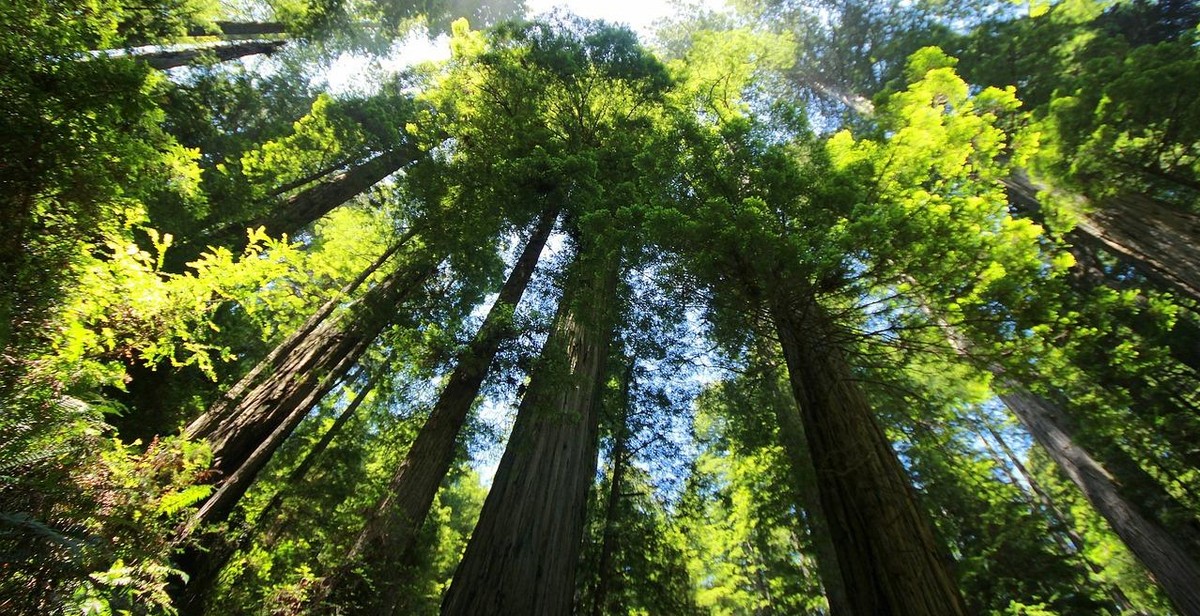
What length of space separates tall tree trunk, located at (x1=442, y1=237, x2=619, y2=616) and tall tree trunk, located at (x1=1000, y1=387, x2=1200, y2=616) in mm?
5538

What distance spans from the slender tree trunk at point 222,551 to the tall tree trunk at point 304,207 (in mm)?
3420

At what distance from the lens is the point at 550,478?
3.69m

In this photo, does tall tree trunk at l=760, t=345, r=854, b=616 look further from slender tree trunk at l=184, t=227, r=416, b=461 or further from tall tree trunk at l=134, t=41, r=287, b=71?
tall tree trunk at l=134, t=41, r=287, b=71

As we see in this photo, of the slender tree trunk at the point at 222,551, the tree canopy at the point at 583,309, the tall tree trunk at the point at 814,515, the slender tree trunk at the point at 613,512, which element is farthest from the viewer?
the slender tree trunk at the point at 613,512

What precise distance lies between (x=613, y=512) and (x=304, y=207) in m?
8.88

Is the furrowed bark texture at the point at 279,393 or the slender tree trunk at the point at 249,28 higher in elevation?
the slender tree trunk at the point at 249,28

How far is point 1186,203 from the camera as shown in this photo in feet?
22.2

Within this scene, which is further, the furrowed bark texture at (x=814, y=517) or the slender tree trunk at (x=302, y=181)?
the slender tree trunk at (x=302, y=181)

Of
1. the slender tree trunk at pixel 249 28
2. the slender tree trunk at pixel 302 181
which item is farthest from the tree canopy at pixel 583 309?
the slender tree trunk at pixel 249 28

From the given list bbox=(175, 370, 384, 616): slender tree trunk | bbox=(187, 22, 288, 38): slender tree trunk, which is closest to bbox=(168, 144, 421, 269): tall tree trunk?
bbox=(175, 370, 384, 616): slender tree trunk

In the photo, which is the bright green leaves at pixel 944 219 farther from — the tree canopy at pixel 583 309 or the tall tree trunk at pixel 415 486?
the tall tree trunk at pixel 415 486

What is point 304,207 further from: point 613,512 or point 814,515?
point 814,515

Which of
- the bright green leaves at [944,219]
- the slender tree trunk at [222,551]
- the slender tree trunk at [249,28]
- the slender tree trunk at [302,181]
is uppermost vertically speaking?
the slender tree trunk at [249,28]

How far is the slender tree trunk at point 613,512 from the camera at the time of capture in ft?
27.8
